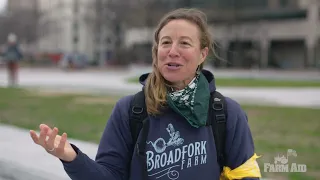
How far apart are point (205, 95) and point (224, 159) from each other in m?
0.34

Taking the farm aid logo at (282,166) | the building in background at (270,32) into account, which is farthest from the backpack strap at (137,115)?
the building in background at (270,32)

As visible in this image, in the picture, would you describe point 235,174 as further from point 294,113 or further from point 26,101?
point 26,101

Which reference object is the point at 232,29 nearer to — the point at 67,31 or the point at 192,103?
the point at 67,31

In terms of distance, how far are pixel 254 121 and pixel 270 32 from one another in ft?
148

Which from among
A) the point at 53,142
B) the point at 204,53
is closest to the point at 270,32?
the point at 204,53

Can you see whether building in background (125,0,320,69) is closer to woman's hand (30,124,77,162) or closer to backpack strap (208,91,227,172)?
backpack strap (208,91,227,172)

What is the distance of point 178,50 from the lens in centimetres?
230

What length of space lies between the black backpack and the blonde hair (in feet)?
0.19

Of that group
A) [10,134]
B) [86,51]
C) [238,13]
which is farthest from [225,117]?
[86,51]

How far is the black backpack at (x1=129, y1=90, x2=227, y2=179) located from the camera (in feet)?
7.41

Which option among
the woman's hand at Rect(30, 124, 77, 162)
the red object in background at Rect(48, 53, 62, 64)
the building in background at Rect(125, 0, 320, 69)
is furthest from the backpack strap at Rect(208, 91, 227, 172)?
the red object in background at Rect(48, 53, 62, 64)

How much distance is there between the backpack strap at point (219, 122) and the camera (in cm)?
229

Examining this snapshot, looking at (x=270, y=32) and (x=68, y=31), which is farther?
(x=68, y=31)

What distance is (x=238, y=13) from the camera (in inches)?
2196
